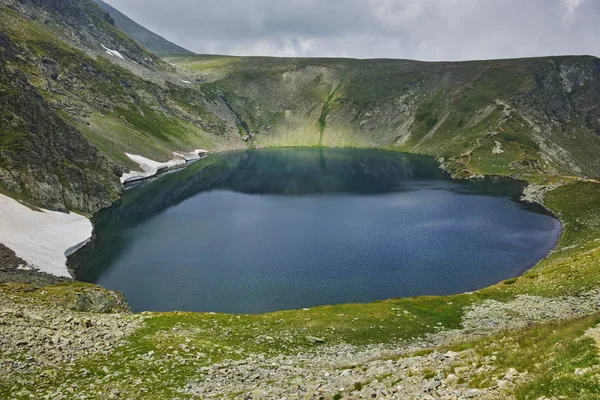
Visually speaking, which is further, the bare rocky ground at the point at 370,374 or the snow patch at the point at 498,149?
the snow patch at the point at 498,149

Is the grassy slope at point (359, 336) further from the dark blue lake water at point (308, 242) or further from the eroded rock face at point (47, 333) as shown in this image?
the dark blue lake water at point (308, 242)

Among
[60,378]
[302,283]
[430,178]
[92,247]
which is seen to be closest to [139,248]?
[92,247]

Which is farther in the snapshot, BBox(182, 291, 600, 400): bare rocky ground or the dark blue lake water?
the dark blue lake water

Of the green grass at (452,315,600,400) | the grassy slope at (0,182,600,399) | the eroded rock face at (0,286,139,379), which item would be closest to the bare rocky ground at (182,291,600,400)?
the green grass at (452,315,600,400)

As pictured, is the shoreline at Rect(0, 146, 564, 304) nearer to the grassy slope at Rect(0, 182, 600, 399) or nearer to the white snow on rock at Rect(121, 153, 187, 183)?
the white snow on rock at Rect(121, 153, 187, 183)

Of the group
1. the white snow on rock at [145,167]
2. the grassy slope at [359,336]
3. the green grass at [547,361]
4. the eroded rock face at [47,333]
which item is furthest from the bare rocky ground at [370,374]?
the white snow on rock at [145,167]

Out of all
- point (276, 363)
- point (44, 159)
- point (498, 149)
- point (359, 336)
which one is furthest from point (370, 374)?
point (498, 149)
